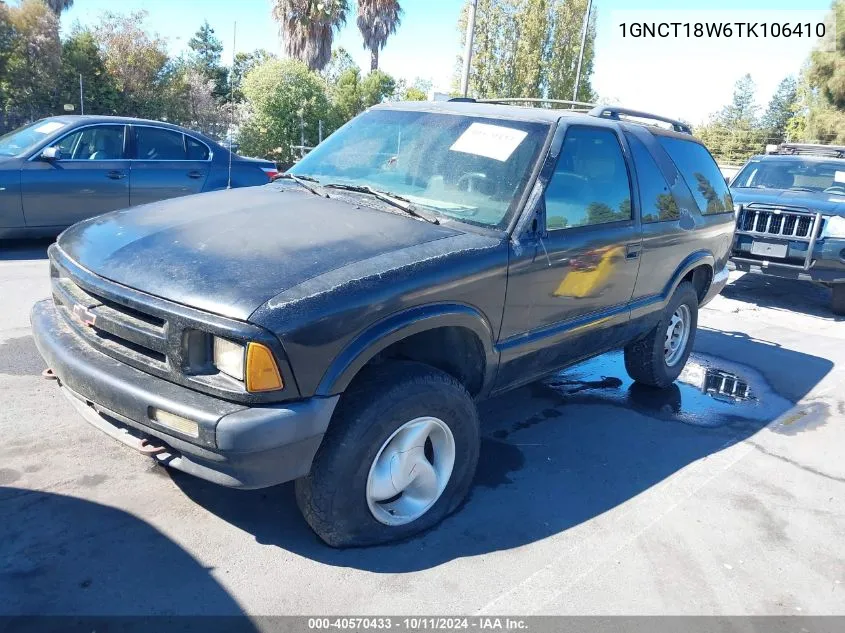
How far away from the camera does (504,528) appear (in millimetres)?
3143

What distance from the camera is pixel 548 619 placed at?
259cm

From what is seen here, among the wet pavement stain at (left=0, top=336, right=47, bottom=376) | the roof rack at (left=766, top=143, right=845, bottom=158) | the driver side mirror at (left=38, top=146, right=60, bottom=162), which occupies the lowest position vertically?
the wet pavement stain at (left=0, top=336, right=47, bottom=376)

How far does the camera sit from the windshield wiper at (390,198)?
3.28 metres

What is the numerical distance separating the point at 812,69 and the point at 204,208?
119 feet

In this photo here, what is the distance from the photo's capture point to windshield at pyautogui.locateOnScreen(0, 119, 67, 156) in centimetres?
751

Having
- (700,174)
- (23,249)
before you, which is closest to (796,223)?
(700,174)

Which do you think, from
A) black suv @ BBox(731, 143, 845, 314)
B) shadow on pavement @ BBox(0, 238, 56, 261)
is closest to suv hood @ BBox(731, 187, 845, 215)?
black suv @ BBox(731, 143, 845, 314)

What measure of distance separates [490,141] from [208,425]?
211 centimetres

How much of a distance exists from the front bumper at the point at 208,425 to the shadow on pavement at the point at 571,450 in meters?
0.61

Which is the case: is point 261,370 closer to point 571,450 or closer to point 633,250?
point 571,450

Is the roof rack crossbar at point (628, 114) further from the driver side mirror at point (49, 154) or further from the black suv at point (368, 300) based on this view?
the driver side mirror at point (49, 154)

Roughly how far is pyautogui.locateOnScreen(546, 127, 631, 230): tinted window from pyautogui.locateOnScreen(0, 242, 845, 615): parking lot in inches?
54.6

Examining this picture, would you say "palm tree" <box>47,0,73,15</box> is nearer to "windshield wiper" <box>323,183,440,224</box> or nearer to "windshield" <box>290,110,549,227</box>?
"windshield" <box>290,110,549,227</box>

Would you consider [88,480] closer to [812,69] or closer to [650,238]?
[650,238]
